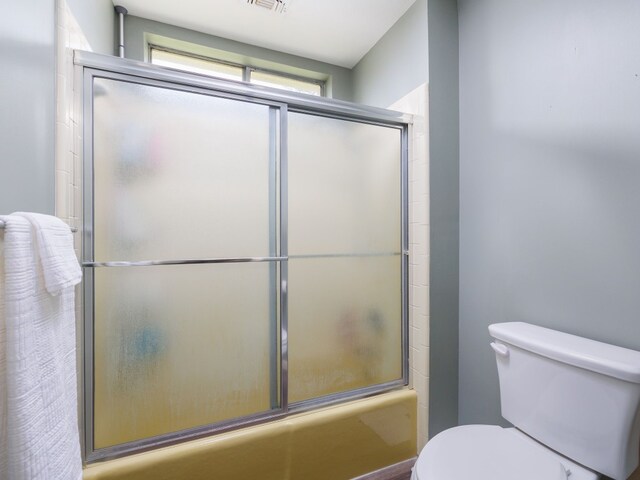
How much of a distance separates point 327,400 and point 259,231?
2.89 feet

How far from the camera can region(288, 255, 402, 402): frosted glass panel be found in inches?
54.7

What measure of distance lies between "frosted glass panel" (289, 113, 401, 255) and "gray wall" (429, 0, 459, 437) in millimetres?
205

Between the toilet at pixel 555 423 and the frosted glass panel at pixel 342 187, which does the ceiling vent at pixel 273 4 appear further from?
the toilet at pixel 555 423

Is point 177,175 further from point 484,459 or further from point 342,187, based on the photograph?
point 484,459

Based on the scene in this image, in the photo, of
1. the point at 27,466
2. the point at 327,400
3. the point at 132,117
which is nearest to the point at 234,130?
the point at 132,117

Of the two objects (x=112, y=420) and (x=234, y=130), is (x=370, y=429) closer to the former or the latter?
(x=112, y=420)

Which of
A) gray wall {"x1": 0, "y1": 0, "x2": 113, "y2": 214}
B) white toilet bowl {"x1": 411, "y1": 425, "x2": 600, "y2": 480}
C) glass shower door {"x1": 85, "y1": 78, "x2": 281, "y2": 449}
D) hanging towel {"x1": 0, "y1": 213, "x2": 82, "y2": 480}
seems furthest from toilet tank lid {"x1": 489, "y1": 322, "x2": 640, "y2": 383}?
gray wall {"x1": 0, "y1": 0, "x2": 113, "y2": 214}

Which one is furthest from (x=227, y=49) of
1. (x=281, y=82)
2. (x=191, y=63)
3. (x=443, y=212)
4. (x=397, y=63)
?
(x=443, y=212)

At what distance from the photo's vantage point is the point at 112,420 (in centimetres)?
110

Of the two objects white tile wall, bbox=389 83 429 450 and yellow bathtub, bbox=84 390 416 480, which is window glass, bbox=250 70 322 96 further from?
yellow bathtub, bbox=84 390 416 480

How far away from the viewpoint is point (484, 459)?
3.03ft

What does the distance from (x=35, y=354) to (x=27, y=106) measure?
0.65m

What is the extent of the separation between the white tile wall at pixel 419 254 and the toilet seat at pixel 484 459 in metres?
0.47

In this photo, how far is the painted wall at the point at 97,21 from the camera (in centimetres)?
114
